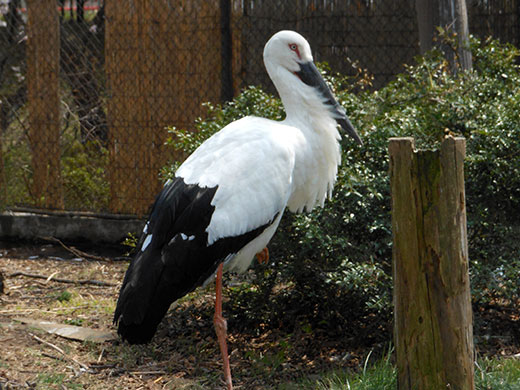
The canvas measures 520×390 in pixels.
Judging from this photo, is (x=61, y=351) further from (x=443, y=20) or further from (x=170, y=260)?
(x=443, y=20)

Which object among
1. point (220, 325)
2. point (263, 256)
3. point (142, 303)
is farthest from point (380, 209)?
point (142, 303)

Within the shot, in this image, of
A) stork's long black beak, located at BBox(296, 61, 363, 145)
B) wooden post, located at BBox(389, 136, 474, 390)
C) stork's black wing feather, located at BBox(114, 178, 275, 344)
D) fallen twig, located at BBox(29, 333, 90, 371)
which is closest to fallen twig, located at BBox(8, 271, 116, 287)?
fallen twig, located at BBox(29, 333, 90, 371)

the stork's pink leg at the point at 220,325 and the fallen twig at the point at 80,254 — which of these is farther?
the fallen twig at the point at 80,254

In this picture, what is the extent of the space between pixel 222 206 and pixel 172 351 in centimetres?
134

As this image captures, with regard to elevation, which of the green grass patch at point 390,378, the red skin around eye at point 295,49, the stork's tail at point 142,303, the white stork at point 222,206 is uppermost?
the red skin around eye at point 295,49

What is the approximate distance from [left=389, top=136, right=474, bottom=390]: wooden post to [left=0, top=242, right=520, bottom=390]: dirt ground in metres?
1.09

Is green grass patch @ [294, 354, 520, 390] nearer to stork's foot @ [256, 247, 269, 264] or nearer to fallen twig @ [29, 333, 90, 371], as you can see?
stork's foot @ [256, 247, 269, 264]

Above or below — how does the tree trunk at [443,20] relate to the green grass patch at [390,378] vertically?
above

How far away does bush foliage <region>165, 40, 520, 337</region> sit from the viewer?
14.6 ft

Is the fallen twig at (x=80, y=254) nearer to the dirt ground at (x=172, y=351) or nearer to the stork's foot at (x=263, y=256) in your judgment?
the dirt ground at (x=172, y=351)

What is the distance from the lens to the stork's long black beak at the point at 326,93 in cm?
447

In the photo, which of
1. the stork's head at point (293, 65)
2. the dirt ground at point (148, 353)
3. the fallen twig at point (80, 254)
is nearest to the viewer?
the dirt ground at point (148, 353)

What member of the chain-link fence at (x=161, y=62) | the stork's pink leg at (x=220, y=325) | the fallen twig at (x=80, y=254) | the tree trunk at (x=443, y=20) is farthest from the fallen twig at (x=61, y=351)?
the tree trunk at (x=443, y=20)

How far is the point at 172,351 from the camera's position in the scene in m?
4.92
